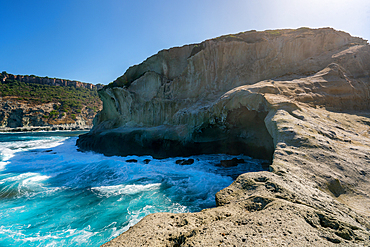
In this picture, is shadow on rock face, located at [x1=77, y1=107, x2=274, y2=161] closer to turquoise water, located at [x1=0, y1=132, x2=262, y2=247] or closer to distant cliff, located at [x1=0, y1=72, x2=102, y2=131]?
turquoise water, located at [x1=0, y1=132, x2=262, y2=247]

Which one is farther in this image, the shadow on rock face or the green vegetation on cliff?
the green vegetation on cliff

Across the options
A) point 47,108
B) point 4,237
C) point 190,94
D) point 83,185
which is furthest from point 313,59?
point 47,108

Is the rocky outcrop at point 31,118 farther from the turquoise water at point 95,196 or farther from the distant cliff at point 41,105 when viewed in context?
the turquoise water at point 95,196

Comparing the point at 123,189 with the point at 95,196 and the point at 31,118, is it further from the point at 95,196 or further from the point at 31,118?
the point at 31,118

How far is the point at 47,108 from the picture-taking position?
200 feet

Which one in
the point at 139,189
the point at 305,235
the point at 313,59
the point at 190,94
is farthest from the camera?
the point at 190,94

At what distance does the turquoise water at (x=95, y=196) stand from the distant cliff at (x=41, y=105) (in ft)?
179

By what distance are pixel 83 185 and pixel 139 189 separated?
11.4ft

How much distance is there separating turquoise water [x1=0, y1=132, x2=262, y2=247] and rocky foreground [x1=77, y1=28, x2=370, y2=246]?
10.5ft

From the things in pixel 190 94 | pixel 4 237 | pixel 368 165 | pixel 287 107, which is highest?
pixel 190 94

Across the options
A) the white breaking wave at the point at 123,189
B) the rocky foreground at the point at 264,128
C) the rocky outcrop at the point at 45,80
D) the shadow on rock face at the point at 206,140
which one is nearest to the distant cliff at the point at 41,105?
the rocky outcrop at the point at 45,80

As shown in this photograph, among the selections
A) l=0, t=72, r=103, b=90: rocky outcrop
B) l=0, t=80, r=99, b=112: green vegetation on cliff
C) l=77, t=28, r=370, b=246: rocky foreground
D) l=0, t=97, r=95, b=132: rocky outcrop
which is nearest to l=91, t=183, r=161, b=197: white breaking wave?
l=77, t=28, r=370, b=246: rocky foreground

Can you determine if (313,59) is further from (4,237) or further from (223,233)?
(4,237)

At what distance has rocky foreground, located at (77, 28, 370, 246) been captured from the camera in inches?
94.1
